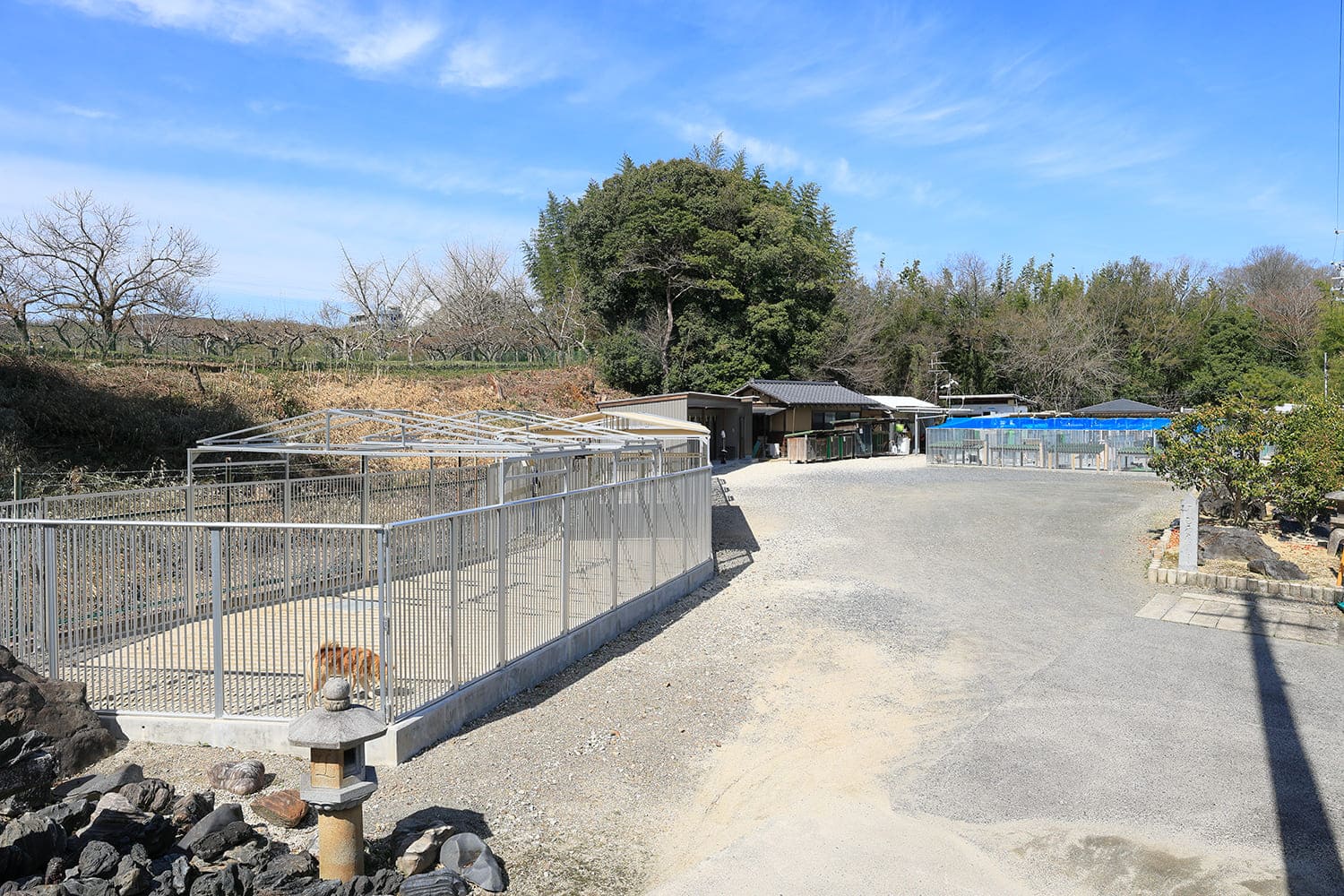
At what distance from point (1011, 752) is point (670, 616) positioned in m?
5.19

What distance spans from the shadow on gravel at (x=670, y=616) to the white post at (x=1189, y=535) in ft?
21.3

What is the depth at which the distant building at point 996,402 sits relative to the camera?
158 ft

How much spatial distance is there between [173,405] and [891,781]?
18798 mm

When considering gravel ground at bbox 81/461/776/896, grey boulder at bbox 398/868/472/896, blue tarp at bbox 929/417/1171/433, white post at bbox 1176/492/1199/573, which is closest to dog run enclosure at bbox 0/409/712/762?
gravel ground at bbox 81/461/776/896

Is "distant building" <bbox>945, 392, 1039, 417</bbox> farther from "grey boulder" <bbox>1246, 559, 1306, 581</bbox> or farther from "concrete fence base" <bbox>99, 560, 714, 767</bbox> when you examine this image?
"concrete fence base" <bbox>99, 560, 714, 767</bbox>

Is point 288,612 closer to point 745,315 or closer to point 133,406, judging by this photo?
point 133,406

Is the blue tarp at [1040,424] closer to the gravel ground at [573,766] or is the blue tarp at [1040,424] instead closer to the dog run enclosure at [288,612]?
the gravel ground at [573,766]

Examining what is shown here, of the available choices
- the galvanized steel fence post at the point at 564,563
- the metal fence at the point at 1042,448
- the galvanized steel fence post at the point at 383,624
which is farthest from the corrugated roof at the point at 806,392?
the galvanized steel fence post at the point at 383,624

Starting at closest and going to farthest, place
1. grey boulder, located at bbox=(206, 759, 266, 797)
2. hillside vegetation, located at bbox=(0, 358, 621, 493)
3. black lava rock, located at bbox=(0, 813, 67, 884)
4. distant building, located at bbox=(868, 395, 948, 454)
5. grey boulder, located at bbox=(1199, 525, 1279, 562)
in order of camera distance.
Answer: black lava rock, located at bbox=(0, 813, 67, 884) < grey boulder, located at bbox=(206, 759, 266, 797) < grey boulder, located at bbox=(1199, 525, 1279, 562) < hillside vegetation, located at bbox=(0, 358, 621, 493) < distant building, located at bbox=(868, 395, 948, 454)

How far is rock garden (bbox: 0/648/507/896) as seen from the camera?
14.4 feet

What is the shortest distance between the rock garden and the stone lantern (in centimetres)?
11

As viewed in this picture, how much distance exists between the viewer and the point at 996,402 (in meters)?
53.2

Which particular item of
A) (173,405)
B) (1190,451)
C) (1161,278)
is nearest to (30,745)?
(173,405)

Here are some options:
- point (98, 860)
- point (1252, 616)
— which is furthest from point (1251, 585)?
point (98, 860)
